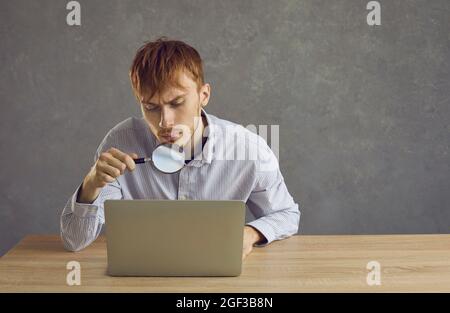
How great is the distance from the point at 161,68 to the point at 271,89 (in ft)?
Result: 5.62

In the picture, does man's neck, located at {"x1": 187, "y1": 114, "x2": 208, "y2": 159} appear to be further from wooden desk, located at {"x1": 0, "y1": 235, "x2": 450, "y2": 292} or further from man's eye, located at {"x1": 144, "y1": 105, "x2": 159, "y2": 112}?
wooden desk, located at {"x1": 0, "y1": 235, "x2": 450, "y2": 292}

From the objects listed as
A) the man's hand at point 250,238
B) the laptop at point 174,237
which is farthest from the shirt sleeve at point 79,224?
the man's hand at point 250,238

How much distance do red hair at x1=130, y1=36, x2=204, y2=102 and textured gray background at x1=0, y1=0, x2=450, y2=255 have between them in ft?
4.94

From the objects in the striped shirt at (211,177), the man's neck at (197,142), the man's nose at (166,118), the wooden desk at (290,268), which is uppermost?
the man's nose at (166,118)

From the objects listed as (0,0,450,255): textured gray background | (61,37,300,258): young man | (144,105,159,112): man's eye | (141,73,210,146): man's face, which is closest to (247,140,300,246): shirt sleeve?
(61,37,300,258): young man

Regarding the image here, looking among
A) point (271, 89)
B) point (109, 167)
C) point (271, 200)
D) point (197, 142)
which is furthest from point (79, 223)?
point (271, 89)

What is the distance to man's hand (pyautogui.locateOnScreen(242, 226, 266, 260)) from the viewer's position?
190 cm

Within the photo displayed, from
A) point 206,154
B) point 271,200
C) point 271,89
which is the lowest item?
point 271,200

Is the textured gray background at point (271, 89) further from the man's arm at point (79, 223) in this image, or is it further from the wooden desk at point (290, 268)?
the man's arm at point (79, 223)

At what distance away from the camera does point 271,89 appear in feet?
12.4

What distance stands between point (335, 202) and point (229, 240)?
7.78 feet

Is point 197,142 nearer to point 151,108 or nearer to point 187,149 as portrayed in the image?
point 187,149

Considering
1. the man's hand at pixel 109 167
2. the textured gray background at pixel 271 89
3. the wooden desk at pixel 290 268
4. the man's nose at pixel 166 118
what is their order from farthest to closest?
the textured gray background at pixel 271 89 → the man's nose at pixel 166 118 → the man's hand at pixel 109 167 → the wooden desk at pixel 290 268

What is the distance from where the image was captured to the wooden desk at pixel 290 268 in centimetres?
157
